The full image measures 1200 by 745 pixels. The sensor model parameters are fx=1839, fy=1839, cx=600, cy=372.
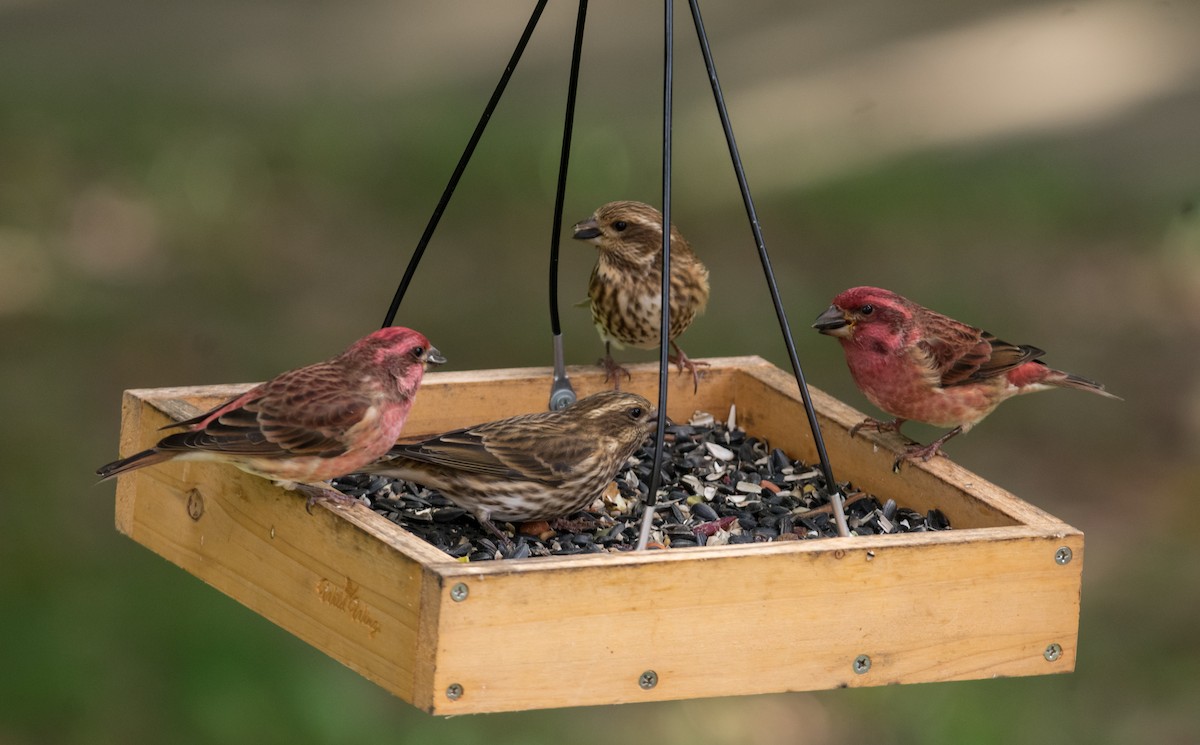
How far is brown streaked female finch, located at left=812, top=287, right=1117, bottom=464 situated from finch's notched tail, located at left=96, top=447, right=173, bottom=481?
2.15 meters

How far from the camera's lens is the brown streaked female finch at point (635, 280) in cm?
664

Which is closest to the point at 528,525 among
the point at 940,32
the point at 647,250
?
the point at 647,250

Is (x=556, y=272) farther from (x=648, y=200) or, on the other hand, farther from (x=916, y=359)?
(x=648, y=200)

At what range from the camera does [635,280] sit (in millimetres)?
6656

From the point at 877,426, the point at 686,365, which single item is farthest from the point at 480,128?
the point at 877,426

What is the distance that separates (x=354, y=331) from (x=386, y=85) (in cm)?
205

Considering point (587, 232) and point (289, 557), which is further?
point (587, 232)

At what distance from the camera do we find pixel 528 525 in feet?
17.9

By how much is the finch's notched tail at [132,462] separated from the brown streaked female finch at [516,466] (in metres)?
0.62

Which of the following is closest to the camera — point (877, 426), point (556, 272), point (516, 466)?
point (516, 466)

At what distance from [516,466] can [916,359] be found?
149cm

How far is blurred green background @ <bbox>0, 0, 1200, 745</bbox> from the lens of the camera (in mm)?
9898

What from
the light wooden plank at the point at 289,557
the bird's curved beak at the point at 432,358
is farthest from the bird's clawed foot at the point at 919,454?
the light wooden plank at the point at 289,557

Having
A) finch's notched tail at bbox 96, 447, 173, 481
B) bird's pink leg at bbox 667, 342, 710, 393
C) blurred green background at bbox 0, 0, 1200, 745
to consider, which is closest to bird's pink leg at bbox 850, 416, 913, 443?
bird's pink leg at bbox 667, 342, 710, 393
